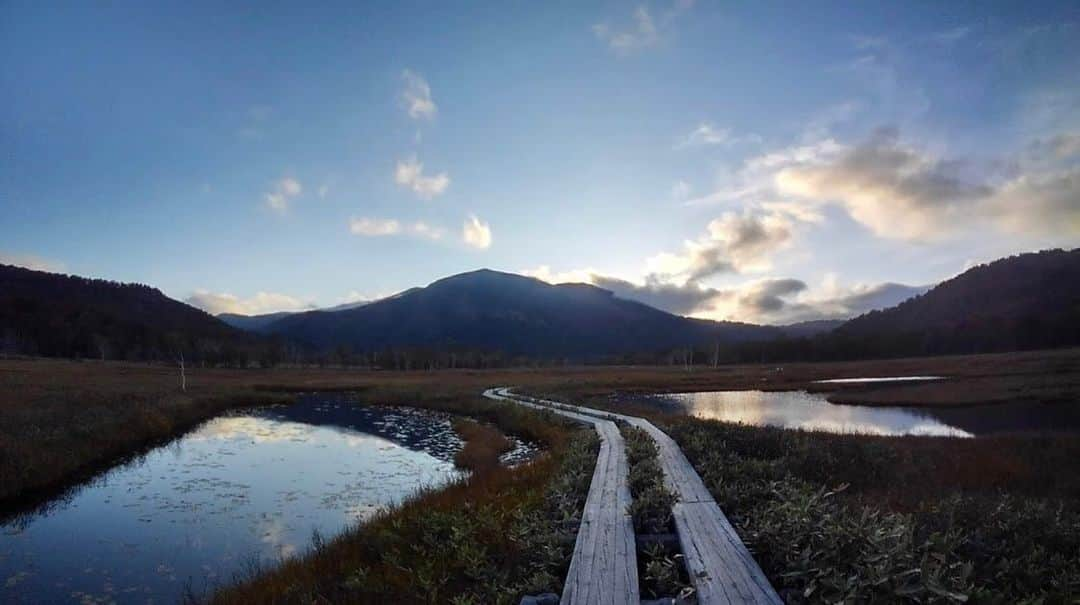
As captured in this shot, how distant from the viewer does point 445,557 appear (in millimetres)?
10359

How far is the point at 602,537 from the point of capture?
9.00 metres

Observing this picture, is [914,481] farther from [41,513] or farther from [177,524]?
[41,513]

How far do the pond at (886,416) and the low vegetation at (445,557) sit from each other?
760 inches

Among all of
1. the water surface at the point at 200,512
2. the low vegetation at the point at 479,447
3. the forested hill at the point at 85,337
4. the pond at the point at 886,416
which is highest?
the forested hill at the point at 85,337

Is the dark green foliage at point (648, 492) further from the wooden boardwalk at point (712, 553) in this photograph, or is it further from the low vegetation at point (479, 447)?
the low vegetation at point (479, 447)

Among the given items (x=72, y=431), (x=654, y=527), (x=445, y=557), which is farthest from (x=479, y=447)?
(x=72, y=431)

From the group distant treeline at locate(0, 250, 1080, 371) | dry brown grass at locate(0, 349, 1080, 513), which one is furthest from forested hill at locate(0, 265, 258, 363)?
dry brown grass at locate(0, 349, 1080, 513)

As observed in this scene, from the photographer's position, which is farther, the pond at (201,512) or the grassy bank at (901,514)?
the pond at (201,512)

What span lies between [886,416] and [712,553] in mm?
38388

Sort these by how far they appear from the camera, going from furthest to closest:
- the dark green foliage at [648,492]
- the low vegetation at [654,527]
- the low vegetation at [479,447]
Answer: the low vegetation at [479,447] → the dark green foliage at [648,492] → the low vegetation at [654,527]

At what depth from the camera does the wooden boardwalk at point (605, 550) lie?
22.4ft

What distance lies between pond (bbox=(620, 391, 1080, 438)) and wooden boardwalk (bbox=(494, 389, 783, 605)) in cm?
1789

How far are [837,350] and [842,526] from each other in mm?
158255

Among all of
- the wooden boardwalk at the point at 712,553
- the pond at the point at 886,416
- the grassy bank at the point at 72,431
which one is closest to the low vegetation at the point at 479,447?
the wooden boardwalk at the point at 712,553
